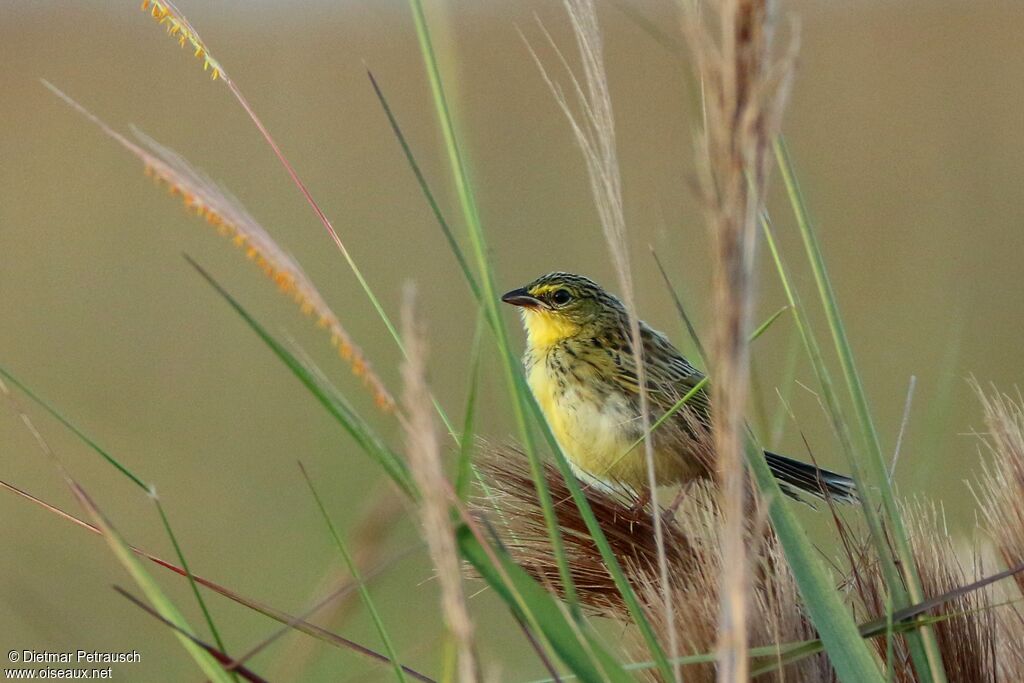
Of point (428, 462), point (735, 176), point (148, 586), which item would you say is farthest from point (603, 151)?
point (148, 586)

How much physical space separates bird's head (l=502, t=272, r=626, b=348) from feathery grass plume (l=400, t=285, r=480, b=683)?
2241 millimetres

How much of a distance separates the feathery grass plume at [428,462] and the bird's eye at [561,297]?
2.39 meters

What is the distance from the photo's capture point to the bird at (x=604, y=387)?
2336mm

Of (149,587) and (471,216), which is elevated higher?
(471,216)

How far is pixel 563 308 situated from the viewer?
10.9 ft

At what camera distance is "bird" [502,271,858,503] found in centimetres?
234

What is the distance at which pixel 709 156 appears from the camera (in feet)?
3.17

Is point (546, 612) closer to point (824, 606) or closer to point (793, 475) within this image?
point (824, 606)

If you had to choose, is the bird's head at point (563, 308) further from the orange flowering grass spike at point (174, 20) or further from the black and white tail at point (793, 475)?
the orange flowering grass spike at point (174, 20)

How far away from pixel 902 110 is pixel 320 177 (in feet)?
15.1

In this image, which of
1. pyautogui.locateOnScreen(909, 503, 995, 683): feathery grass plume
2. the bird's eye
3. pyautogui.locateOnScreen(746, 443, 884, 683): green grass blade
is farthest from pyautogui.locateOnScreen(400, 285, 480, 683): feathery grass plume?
the bird's eye

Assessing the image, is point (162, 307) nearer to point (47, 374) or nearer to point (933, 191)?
point (47, 374)

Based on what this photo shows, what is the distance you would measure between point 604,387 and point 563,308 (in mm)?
490

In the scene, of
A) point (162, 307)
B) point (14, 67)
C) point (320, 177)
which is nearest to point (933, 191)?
point (320, 177)
